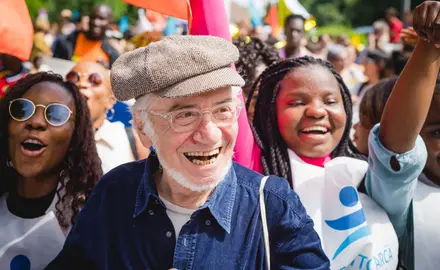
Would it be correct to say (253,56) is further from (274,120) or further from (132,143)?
(274,120)

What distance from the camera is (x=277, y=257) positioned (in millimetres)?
2066

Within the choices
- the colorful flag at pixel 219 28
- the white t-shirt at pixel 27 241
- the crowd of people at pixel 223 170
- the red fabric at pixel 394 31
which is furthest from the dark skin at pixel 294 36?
the red fabric at pixel 394 31

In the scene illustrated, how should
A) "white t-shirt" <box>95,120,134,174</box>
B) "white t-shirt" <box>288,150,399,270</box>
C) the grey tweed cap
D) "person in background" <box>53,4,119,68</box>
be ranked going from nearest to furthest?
the grey tweed cap
"white t-shirt" <box>288,150,399,270</box>
"white t-shirt" <box>95,120,134,174</box>
"person in background" <box>53,4,119,68</box>

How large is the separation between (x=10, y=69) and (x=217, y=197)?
417 centimetres

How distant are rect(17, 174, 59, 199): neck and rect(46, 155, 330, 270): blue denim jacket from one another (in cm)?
74

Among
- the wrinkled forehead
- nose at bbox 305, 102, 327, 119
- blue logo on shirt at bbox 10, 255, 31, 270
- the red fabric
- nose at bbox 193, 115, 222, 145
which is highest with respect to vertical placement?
the wrinkled forehead

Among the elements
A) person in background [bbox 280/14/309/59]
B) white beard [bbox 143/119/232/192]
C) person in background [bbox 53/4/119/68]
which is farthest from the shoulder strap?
person in background [bbox 280/14/309/59]

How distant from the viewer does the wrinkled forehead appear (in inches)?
81.4

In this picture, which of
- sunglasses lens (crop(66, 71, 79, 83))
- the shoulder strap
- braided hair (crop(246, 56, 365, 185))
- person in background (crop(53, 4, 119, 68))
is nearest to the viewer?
braided hair (crop(246, 56, 365, 185))

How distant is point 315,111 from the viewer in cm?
275

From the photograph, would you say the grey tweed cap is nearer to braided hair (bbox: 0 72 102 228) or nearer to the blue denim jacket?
the blue denim jacket

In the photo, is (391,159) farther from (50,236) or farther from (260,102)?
(50,236)

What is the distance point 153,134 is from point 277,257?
597 millimetres

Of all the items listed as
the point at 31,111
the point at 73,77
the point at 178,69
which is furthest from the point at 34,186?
the point at 73,77
